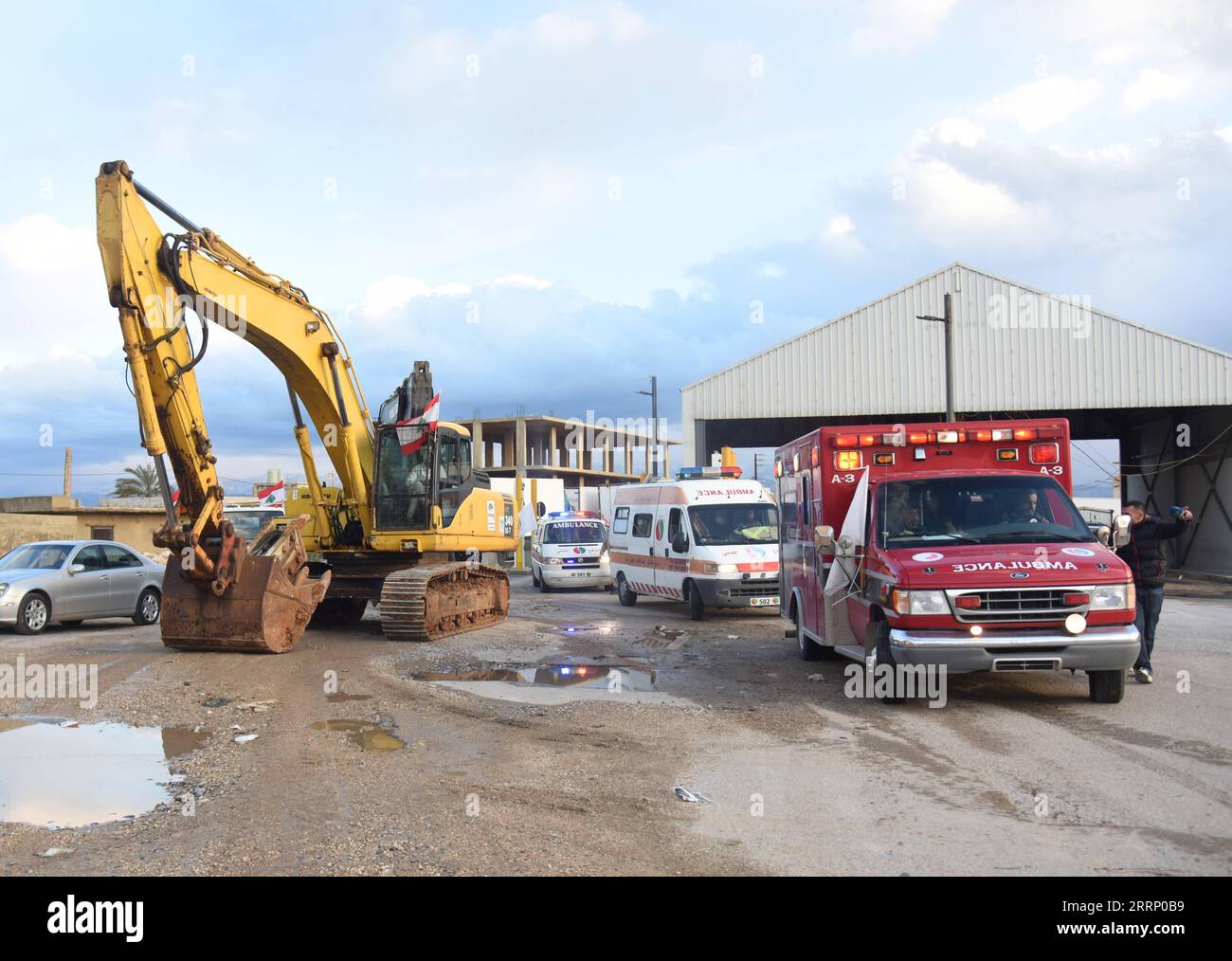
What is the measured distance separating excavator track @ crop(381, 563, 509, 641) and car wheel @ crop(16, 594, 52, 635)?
234 inches

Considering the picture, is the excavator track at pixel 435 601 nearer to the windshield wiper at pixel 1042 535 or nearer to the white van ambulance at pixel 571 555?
the windshield wiper at pixel 1042 535

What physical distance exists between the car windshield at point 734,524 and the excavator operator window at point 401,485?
16.8 feet

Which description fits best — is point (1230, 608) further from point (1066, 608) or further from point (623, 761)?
point (623, 761)

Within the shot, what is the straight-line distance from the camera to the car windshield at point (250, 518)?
19578 millimetres

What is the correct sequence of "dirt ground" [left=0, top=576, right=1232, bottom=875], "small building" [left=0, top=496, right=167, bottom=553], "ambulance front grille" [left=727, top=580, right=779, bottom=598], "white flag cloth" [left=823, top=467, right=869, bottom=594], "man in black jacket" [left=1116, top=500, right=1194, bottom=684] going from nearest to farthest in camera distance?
"dirt ground" [left=0, top=576, right=1232, bottom=875]
"white flag cloth" [left=823, top=467, right=869, bottom=594]
"man in black jacket" [left=1116, top=500, right=1194, bottom=684]
"ambulance front grille" [left=727, top=580, right=779, bottom=598]
"small building" [left=0, top=496, right=167, bottom=553]

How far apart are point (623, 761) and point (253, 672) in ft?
19.2

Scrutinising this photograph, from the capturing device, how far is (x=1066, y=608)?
8.38 metres

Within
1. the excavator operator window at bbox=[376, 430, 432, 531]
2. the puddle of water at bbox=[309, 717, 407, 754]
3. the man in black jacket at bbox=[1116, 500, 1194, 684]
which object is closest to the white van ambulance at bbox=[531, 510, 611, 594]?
the excavator operator window at bbox=[376, 430, 432, 531]

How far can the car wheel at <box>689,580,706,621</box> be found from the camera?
1752 cm

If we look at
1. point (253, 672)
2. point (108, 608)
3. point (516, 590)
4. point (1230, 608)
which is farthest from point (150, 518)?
Answer: point (1230, 608)

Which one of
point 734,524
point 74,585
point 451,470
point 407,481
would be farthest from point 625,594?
point 74,585

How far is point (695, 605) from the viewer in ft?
57.9

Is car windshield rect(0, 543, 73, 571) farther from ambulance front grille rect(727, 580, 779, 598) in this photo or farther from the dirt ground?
ambulance front grille rect(727, 580, 779, 598)

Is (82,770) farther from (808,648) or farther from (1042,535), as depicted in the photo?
(1042,535)
